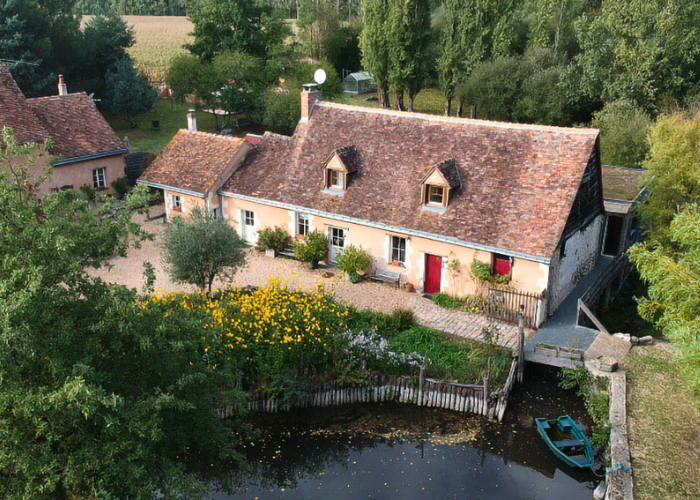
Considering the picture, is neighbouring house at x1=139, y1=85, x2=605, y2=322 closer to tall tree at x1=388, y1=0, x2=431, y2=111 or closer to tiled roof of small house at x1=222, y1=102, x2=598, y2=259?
tiled roof of small house at x1=222, y1=102, x2=598, y2=259

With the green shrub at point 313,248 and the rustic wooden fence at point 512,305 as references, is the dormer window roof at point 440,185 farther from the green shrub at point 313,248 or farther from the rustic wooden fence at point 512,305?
the green shrub at point 313,248

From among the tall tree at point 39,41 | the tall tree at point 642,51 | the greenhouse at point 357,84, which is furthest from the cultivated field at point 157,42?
the tall tree at point 642,51

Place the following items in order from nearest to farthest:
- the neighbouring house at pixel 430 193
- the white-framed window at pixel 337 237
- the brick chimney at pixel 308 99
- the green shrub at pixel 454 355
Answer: the green shrub at pixel 454 355 < the neighbouring house at pixel 430 193 < the white-framed window at pixel 337 237 < the brick chimney at pixel 308 99

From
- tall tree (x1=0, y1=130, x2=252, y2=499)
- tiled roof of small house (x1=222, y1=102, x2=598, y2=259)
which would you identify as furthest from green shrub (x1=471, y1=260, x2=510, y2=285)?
tall tree (x1=0, y1=130, x2=252, y2=499)

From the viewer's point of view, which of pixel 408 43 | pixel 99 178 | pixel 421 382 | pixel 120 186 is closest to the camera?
pixel 421 382

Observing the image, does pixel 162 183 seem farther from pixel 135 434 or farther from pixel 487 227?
pixel 135 434

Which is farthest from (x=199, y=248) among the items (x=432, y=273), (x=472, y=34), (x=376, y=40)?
(x=472, y=34)

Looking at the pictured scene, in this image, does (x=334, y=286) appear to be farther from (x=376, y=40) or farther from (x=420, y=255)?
(x=376, y=40)
